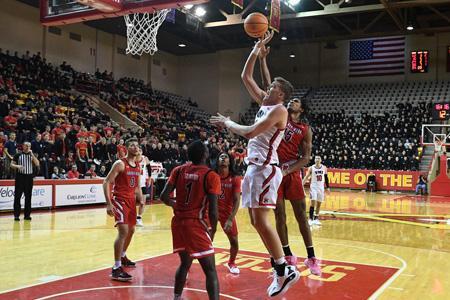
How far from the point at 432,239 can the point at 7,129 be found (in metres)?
12.9

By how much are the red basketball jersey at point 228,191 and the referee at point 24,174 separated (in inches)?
251

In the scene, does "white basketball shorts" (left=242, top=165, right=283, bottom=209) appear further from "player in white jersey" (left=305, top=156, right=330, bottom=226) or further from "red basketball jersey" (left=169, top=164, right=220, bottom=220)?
"player in white jersey" (left=305, top=156, right=330, bottom=226)

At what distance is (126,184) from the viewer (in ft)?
20.9

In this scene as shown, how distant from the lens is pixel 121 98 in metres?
27.0

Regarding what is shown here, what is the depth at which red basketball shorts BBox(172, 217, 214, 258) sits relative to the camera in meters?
4.25

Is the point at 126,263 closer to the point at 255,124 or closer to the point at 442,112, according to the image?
the point at 255,124

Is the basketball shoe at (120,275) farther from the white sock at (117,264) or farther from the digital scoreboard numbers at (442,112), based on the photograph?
the digital scoreboard numbers at (442,112)

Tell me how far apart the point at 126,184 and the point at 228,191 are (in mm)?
1371

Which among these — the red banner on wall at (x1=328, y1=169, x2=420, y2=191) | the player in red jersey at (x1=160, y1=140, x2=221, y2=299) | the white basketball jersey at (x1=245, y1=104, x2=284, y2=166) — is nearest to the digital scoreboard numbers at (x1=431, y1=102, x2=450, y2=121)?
the red banner on wall at (x1=328, y1=169, x2=420, y2=191)

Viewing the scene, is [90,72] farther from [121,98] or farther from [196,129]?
[196,129]

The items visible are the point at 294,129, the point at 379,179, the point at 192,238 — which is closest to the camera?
the point at 192,238

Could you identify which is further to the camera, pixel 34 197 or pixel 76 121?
pixel 76 121

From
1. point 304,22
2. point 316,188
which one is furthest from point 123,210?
point 304,22

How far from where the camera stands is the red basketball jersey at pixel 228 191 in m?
6.48
